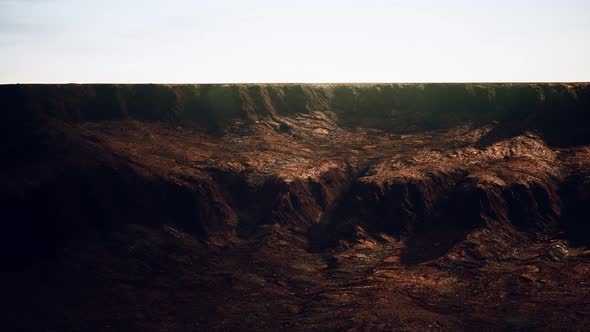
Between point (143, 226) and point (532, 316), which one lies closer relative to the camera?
point (532, 316)

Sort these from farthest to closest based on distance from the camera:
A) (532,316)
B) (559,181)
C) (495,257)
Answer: (559,181)
(495,257)
(532,316)

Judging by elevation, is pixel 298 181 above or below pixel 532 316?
above

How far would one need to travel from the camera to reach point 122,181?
144 ft

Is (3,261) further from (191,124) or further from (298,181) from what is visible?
(191,124)

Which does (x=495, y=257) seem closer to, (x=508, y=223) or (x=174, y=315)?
(x=508, y=223)

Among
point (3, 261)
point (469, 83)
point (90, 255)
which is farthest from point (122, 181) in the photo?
point (469, 83)

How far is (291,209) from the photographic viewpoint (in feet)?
154

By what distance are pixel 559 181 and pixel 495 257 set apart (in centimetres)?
1403

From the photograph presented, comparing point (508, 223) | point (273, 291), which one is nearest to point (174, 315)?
point (273, 291)

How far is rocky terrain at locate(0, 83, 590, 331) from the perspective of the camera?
31250mm

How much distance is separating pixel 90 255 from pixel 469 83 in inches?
2112

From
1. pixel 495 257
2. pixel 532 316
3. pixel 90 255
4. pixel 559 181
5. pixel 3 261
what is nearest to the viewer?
pixel 532 316

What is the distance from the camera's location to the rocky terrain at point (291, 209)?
103 feet

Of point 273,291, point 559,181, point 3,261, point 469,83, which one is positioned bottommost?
point 273,291
